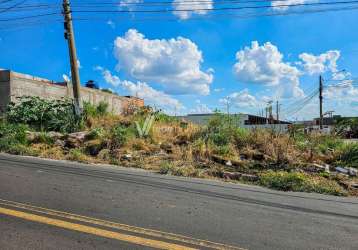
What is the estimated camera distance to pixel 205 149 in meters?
13.1

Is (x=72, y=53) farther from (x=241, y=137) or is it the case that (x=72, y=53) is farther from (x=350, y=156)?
(x=350, y=156)

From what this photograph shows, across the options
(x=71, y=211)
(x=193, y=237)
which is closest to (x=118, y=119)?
(x=71, y=211)

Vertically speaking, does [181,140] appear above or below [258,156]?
above

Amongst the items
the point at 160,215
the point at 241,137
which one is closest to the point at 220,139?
the point at 241,137

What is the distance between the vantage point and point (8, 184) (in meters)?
7.77

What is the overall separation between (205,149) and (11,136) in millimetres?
7662

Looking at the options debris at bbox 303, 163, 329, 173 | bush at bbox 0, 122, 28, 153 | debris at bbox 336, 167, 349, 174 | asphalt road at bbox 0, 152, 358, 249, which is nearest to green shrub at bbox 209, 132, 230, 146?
debris at bbox 303, 163, 329, 173

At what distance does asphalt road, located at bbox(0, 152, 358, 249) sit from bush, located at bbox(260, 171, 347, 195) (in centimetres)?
58

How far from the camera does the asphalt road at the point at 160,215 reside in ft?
15.8

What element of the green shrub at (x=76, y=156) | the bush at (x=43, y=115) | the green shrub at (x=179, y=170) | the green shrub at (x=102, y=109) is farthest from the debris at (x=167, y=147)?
the green shrub at (x=102, y=109)

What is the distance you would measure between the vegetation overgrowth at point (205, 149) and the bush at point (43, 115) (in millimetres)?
45

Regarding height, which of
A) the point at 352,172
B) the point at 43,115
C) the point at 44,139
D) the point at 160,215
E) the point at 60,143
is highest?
the point at 43,115

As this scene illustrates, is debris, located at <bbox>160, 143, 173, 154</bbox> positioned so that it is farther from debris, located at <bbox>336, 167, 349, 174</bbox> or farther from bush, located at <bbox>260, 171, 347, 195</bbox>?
debris, located at <bbox>336, 167, 349, 174</bbox>

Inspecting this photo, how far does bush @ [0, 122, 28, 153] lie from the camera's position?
1448 cm
